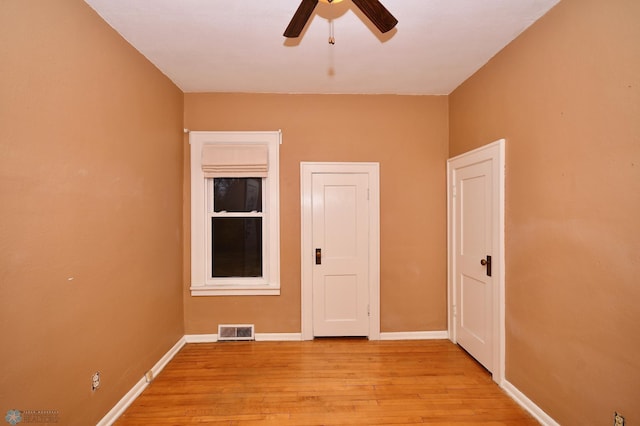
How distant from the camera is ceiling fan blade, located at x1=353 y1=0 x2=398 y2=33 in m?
1.38

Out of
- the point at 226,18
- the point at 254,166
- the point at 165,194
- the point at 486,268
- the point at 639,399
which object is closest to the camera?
the point at 639,399

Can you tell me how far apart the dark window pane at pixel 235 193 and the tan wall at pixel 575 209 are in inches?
100

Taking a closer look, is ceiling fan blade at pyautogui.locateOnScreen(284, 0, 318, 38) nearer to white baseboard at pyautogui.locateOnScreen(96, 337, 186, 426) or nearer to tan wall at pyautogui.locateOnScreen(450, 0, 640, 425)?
tan wall at pyautogui.locateOnScreen(450, 0, 640, 425)

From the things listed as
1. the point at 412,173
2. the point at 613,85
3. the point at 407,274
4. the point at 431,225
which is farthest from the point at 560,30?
the point at 407,274

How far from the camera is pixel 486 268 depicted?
265 cm

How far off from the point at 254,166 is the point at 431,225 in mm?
2151

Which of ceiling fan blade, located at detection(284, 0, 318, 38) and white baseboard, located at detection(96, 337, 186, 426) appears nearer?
ceiling fan blade, located at detection(284, 0, 318, 38)

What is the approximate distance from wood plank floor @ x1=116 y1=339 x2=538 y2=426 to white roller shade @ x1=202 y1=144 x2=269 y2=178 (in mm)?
1926

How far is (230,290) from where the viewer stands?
331cm

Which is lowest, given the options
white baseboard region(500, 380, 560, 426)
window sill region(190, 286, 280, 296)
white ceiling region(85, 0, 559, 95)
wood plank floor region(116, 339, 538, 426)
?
wood plank floor region(116, 339, 538, 426)

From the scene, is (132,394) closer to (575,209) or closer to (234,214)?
(234,214)

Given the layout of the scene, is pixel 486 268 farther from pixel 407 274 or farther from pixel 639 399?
pixel 639 399

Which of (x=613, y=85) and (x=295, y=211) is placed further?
(x=295, y=211)

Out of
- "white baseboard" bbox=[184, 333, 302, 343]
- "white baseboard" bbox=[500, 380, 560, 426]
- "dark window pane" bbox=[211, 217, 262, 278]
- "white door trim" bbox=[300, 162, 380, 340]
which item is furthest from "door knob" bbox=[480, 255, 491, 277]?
"dark window pane" bbox=[211, 217, 262, 278]
